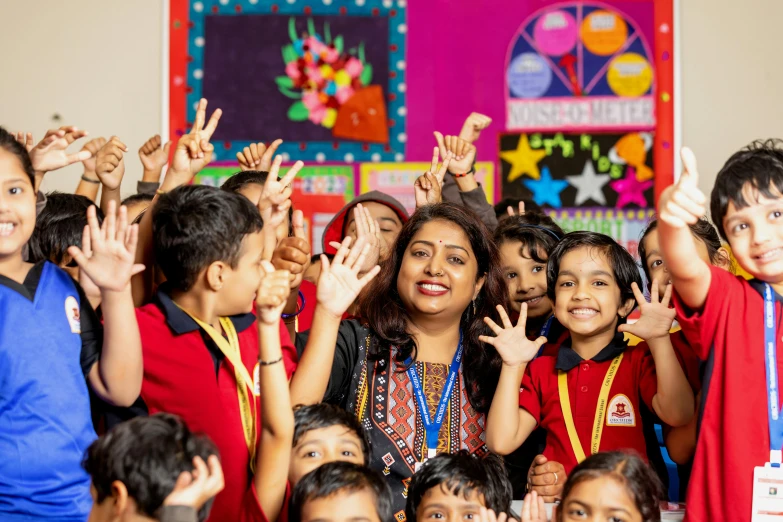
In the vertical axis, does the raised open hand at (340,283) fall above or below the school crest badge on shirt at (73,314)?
above

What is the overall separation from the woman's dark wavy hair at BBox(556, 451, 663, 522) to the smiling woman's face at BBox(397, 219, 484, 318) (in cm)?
79

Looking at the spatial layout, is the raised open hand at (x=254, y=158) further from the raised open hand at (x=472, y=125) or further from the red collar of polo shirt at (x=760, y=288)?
the red collar of polo shirt at (x=760, y=288)

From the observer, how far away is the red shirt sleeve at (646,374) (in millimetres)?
2621

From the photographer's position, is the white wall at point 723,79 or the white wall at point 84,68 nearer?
the white wall at point 723,79

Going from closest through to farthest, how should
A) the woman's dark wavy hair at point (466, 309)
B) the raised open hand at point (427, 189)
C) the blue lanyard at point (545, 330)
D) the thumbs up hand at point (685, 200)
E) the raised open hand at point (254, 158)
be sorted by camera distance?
1. the thumbs up hand at point (685, 200)
2. the woman's dark wavy hair at point (466, 309)
3. the blue lanyard at point (545, 330)
4. the raised open hand at point (427, 189)
5. the raised open hand at point (254, 158)

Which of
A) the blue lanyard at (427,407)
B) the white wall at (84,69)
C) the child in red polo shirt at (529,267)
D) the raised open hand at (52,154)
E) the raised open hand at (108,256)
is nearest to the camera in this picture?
the raised open hand at (108,256)

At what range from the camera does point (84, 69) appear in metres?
5.18

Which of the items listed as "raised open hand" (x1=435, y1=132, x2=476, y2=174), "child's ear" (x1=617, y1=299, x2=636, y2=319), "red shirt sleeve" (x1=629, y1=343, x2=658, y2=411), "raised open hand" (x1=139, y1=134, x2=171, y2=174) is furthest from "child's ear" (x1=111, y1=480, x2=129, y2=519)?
"raised open hand" (x1=139, y1=134, x2=171, y2=174)

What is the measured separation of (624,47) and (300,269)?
121 inches

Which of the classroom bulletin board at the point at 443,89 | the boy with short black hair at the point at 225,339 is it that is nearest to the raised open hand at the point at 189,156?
the boy with short black hair at the point at 225,339

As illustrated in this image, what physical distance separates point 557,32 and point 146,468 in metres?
3.87

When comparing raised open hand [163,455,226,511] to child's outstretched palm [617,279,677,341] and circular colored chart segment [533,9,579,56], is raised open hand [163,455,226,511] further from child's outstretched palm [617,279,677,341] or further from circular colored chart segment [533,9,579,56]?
circular colored chart segment [533,9,579,56]

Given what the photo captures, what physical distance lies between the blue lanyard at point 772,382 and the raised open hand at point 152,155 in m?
2.66

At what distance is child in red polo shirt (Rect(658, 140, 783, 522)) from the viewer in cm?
211
